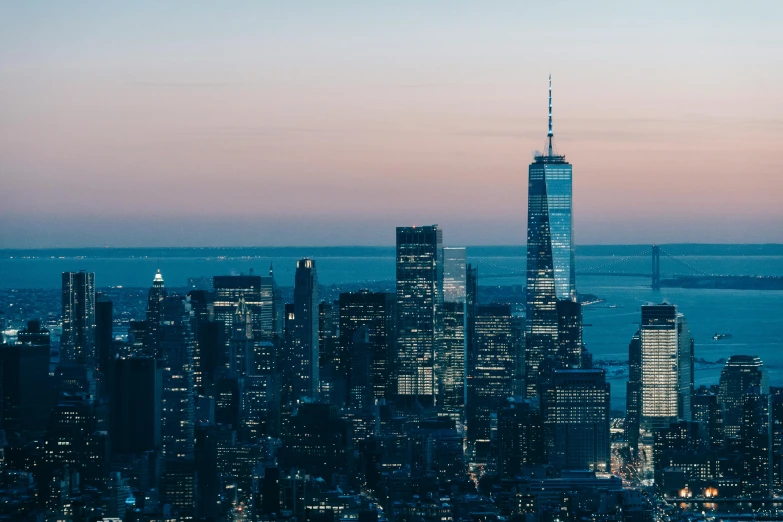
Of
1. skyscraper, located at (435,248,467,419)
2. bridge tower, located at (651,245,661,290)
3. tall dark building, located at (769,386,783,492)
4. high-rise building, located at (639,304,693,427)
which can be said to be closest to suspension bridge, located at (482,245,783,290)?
bridge tower, located at (651,245,661,290)

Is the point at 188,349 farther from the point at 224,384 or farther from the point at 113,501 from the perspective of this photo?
the point at 113,501

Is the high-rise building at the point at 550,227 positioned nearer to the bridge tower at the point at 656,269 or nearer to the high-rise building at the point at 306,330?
the high-rise building at the point at 306,330

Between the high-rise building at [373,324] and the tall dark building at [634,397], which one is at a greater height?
the high-rise building at [373,324]

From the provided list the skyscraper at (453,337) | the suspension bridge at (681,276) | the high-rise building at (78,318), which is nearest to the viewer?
the high-rise building at (78,318)

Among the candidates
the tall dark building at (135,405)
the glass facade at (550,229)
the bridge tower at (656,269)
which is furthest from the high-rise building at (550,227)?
the tall dark building at (135,405)

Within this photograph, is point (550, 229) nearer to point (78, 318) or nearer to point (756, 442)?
point (78, 318)

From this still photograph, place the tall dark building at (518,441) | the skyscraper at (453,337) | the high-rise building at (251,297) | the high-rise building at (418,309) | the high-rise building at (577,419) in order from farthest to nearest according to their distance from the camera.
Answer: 1. the high-rise building at (251,297)
2. the high-rise building at (418,309)
3. the skyscraper at (453,337)
4. the high-rise building at (577,419)
5. the tall dark building at (518,441)

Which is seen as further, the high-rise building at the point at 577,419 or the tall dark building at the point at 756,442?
the high-rise building at the point at 577,419

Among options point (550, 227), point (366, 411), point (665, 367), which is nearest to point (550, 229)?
point (550, 227)
